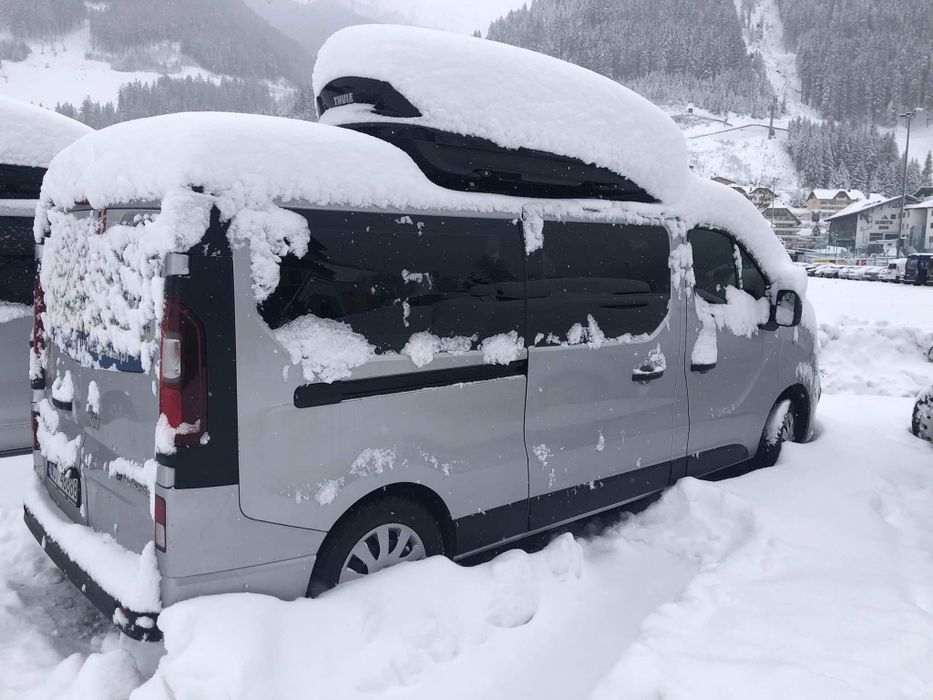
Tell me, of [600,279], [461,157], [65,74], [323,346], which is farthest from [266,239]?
[65,74]

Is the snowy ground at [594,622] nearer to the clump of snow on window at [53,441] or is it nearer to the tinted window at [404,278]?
the clump of snow on window at [53,441]

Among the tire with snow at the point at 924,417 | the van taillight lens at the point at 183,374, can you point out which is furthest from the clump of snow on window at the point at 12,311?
the tire with snow at the point at 924,417

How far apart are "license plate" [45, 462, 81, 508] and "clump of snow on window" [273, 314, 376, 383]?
4.03ft

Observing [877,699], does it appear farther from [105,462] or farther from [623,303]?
[105,462]

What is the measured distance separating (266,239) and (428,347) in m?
0.84

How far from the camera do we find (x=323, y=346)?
8.74ft

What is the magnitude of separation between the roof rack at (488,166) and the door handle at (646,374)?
1.03 metres

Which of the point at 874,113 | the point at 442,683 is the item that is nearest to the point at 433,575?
the point at 442,683

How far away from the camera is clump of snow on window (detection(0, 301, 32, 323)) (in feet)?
16.3

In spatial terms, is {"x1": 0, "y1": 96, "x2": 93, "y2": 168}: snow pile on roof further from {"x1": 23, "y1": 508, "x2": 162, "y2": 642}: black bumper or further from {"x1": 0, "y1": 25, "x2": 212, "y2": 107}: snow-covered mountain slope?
{"x1": 0, "y1": 25, "x2": 212, "y2": 107}: snow-covered mountain slope

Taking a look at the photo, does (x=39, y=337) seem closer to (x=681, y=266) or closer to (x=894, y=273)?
(x=681, y=266)

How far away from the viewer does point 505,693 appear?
257cm

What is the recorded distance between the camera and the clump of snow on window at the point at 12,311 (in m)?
4.98

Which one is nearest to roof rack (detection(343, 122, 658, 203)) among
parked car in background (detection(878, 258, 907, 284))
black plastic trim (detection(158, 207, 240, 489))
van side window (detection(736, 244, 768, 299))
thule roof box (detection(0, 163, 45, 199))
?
black plastic trim (detection(158, 207, 240, 489))
